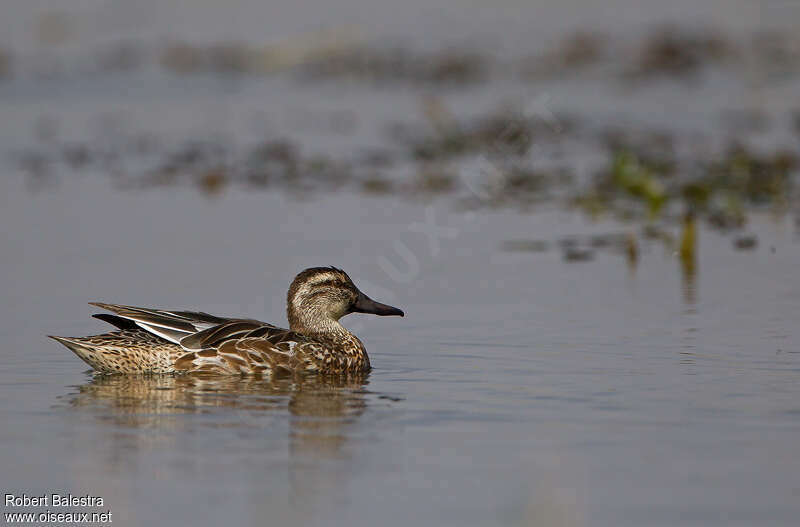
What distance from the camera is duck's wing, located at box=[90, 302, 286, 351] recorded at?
10.2 m

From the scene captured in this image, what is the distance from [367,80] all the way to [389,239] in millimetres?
15962

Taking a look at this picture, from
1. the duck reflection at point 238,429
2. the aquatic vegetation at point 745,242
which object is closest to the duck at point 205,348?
the duck reflection at point 238,429

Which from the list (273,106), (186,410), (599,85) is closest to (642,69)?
(599,85)

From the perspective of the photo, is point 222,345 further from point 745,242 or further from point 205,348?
point 745,242

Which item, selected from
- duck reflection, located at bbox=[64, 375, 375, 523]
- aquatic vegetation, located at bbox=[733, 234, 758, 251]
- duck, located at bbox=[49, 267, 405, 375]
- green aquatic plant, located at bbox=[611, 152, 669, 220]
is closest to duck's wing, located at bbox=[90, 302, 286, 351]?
duck, located at bbox=[49, 267, 405, 375]

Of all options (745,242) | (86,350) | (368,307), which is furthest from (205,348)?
(745,242)

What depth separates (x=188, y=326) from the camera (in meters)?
10.3

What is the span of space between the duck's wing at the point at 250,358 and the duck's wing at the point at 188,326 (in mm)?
56

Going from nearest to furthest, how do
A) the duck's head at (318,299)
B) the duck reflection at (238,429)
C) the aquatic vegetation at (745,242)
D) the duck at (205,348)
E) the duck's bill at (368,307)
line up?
the duck reflection at (238,429) → the duck at (205,348) → the duck's head at (318,299) → the duck's bill at (368,307) → the aquatic vegetation at (745,242)

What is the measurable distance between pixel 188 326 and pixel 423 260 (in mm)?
4424

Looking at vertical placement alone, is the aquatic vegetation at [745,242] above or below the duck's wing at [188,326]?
above

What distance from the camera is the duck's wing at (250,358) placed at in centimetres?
1020

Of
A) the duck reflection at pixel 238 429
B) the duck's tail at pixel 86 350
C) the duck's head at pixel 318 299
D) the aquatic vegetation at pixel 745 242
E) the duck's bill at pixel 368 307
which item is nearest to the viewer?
the duck reflection at pixel 238 429

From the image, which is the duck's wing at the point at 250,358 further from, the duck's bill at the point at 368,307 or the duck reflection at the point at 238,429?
the duck's bill at the point at 368,307
